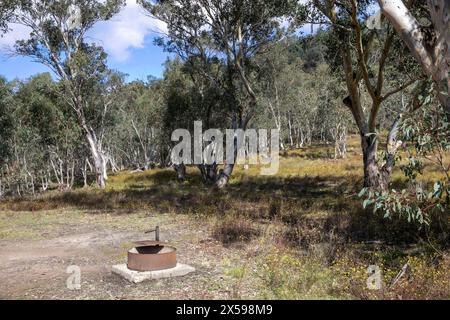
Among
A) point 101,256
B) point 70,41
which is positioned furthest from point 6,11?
point 101,256

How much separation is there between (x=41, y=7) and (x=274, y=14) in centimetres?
1593

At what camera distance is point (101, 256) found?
351 inches

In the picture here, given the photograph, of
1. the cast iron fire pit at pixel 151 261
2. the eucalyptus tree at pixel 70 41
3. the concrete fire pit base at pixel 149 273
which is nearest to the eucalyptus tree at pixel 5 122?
the eucalyptus tree at pixel 70 41

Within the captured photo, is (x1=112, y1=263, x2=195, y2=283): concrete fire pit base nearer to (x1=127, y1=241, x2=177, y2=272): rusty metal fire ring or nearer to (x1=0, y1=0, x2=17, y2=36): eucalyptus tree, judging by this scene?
(x1=127, y1=241, x2=177, y2=272): rusty metal fire ring

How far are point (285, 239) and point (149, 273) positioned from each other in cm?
367

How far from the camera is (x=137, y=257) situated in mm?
7109

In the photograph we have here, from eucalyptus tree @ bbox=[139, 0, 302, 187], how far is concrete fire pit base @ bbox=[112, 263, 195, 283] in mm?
16739

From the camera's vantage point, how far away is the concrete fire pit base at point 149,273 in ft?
22.6

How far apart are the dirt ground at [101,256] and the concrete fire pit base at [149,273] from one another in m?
0.11

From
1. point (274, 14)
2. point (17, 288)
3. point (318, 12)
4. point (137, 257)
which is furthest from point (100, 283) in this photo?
point (274, 14)

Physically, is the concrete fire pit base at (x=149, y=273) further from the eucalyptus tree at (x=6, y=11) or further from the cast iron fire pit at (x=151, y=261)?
the eucalyptus tree at (x=6, y=11)

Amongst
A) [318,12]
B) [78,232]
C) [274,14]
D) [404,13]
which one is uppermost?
[274,14]
